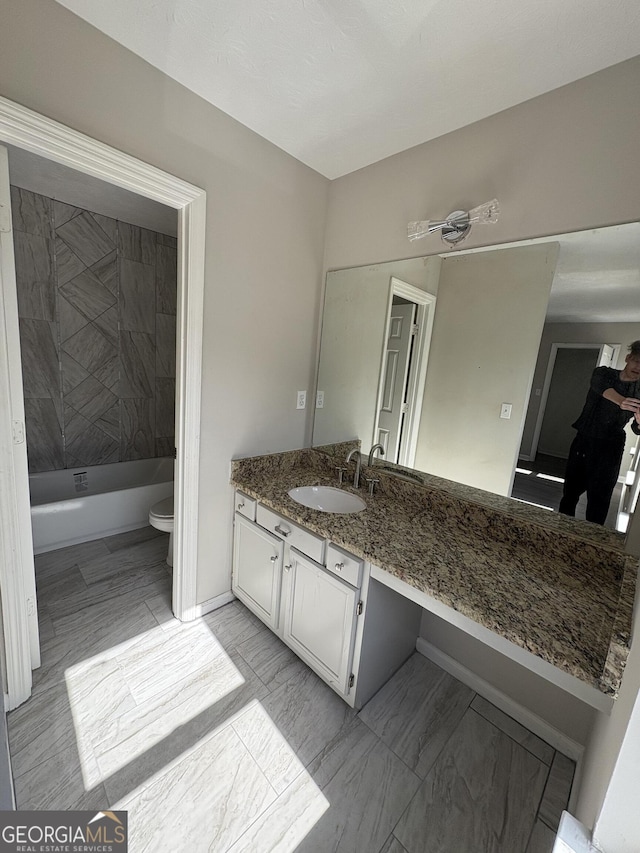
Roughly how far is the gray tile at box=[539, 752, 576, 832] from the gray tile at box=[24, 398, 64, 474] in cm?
358

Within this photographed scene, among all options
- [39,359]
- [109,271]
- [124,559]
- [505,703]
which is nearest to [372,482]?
[505,703]

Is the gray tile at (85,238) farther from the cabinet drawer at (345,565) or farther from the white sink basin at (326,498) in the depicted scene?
the cabinet drawer at (345,565)

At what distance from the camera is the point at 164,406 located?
3.49m

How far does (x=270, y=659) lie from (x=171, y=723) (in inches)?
19.1

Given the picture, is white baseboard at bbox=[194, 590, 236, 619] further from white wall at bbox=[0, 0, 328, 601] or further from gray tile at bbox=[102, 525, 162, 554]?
gray tile at bbox=[102, 525, 162, 554]

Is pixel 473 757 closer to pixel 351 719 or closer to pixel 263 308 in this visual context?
pixel 351 719

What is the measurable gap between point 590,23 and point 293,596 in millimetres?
2288

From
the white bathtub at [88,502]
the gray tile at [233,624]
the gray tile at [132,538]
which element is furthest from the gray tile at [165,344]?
the gray tile at [233,624]

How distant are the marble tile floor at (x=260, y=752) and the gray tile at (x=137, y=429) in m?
1.70

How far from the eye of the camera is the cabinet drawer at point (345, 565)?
138 centimetres

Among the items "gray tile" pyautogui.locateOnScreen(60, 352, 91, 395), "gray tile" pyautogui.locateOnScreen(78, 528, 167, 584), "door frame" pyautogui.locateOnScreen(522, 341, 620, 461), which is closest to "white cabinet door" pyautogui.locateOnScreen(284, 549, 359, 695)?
"door frame" pyautogui.locateOnScreen(522, 341, 620, 461)

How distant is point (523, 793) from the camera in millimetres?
1262

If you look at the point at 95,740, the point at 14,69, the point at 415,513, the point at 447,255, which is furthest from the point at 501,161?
the point at 95,740

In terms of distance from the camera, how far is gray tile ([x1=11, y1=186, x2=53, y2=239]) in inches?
97.6
